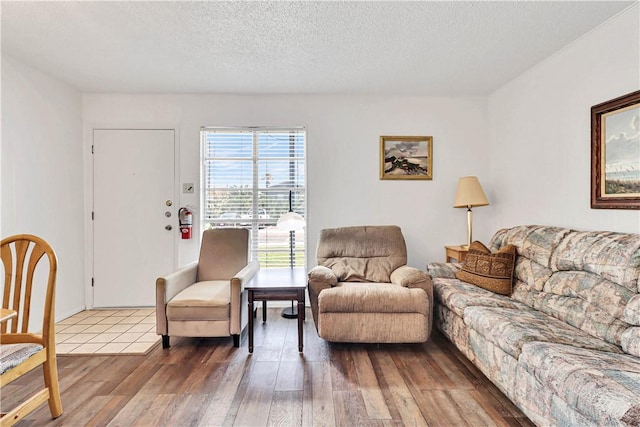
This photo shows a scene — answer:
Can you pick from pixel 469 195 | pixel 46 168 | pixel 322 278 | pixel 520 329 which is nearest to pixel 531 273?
pixel 520 329

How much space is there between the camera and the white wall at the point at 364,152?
3820 millimetres

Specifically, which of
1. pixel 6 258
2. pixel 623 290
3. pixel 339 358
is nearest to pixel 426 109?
pixel 623 290

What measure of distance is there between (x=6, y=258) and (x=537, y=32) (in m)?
3.73

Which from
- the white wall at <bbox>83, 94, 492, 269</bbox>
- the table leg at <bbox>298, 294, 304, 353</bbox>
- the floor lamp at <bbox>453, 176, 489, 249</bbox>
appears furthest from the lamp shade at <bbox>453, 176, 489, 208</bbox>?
the table leg at <bbox>298, 294, 304, 353</bbox>

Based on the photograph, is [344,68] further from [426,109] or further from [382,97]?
[426,109]

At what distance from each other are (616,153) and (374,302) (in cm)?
199

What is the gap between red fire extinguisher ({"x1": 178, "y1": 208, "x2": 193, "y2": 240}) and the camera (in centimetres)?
375

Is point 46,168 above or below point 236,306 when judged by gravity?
above

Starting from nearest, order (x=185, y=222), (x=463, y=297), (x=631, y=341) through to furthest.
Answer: (x=631, y=341)
(x=463, y=297)
(x=185, y=222)

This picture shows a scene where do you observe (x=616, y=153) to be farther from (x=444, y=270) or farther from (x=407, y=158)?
(x=407, y=158)

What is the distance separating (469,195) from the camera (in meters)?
3.48

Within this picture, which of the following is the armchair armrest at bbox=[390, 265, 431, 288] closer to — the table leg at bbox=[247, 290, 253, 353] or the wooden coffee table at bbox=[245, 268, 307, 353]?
the wooden coffee table at bbox=[245, 268, 307, 353]

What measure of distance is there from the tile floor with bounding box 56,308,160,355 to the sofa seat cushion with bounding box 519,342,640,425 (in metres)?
2.70

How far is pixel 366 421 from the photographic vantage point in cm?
177
